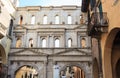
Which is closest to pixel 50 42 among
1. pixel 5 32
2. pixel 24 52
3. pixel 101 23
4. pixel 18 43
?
pixel 24 52

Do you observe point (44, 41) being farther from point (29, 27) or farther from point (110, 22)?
point (110, 22)

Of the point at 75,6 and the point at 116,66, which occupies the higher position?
the point at 75,6

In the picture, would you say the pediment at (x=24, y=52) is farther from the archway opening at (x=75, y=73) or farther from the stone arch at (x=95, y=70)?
the stone arch at (x=95, y=70)

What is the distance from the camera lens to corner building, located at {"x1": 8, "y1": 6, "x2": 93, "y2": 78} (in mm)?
23281

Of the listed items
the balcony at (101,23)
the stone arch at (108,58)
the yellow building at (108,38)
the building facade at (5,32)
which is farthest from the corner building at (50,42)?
the balcony at (101,23)

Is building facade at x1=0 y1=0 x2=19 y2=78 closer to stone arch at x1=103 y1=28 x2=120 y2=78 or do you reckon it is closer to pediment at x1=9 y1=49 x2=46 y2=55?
pediment at x1=9 y1=49 x2=46 y2=55

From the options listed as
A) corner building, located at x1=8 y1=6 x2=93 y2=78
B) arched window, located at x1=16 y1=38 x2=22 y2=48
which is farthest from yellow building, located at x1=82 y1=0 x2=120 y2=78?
arched window, located at x1=16 y1=38 x2=22 y2=48

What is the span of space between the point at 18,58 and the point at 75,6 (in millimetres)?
10610

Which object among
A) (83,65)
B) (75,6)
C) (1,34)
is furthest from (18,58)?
(75,6)

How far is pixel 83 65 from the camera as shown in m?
23.1

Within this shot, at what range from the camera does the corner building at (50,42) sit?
23281mm

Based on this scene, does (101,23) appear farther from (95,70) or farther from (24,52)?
(24,52)

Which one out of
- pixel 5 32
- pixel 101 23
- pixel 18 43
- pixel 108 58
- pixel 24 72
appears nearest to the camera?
pixel 101 23

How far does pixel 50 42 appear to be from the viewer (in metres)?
24.9
